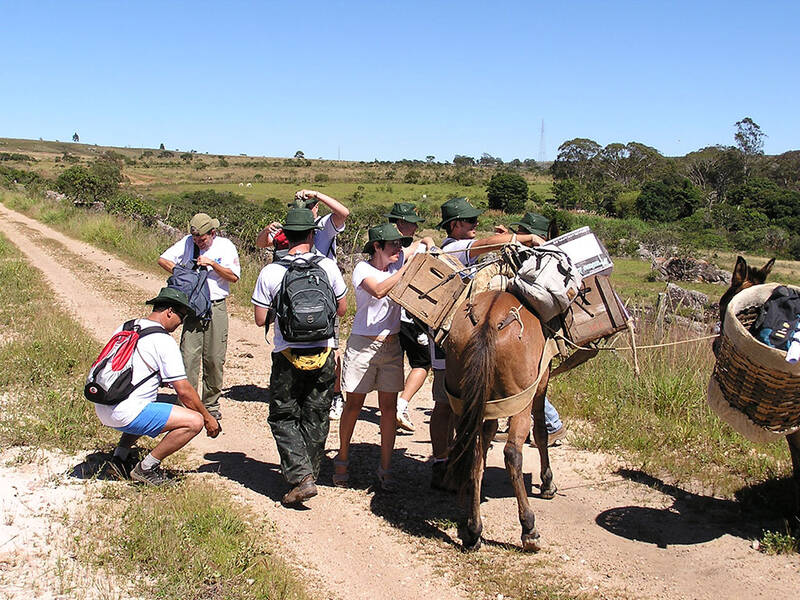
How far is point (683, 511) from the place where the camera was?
5574 mm

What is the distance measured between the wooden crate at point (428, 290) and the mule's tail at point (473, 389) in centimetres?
45

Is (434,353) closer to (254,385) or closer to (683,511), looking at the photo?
(683,511)

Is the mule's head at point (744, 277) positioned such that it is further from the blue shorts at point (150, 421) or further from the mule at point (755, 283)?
the blue shorts at point (150, 421)

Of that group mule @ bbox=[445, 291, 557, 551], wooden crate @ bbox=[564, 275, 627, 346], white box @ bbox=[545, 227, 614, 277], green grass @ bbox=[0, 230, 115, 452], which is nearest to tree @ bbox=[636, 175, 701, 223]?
green grass @ bbox=[0, 230, 115, 452]

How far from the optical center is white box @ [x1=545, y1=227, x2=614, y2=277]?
17.8 ft

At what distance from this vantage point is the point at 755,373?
4477 mm

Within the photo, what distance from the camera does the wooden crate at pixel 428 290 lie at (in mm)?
5133

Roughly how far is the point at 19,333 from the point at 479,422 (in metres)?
7.94

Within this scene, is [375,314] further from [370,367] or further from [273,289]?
[273,289]

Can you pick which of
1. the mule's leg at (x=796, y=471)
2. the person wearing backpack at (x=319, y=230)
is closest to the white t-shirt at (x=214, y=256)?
the person wearing backpack at (x=319, y=230)

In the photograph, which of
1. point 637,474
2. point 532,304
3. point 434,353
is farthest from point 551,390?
point 532,304

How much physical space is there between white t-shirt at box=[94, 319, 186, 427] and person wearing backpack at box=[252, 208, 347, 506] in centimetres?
67

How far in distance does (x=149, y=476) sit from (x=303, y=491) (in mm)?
1208

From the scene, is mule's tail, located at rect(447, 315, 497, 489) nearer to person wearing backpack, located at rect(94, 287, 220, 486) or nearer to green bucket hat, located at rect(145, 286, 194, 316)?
person wearing backpack, located at rect(94, 287, 220, 486)
